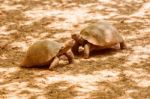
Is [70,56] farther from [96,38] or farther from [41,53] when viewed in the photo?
[96,38]

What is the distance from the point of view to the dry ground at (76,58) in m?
5.45

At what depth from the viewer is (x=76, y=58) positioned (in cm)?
684

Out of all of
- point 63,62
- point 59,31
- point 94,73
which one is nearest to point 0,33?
point 59,31

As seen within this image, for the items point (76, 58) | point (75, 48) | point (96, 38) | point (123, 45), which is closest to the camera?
point (76, 58)

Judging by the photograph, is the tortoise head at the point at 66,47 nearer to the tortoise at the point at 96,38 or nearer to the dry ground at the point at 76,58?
the dry ground at the point at 76,58

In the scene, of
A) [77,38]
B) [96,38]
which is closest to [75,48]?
[77,38]

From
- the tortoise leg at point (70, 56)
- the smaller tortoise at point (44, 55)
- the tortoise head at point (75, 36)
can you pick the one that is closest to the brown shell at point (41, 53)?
the smaller tortoise at point (44, 55)

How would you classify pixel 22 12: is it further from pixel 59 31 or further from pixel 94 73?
pixel 94 73

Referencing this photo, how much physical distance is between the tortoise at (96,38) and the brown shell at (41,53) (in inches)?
27.2

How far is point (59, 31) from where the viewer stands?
8352mm

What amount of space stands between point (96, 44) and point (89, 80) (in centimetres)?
121

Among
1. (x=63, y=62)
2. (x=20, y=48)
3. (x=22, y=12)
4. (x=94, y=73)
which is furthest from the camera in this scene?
(x=22, y=12)

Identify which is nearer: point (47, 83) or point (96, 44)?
point (47, 83)

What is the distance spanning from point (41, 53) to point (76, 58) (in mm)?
741
